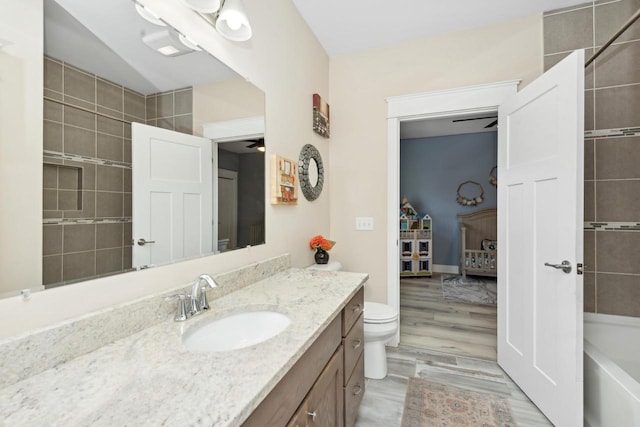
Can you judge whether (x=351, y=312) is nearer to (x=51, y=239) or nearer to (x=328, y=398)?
(x=328, y=398)

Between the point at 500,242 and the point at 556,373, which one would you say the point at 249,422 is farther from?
the point at 500,242

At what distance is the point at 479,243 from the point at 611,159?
2.87 m

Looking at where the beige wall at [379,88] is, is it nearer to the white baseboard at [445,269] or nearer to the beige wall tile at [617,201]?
the beige wall tile at [617,201]

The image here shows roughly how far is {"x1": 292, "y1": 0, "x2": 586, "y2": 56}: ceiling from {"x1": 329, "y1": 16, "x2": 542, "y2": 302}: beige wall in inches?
3.3

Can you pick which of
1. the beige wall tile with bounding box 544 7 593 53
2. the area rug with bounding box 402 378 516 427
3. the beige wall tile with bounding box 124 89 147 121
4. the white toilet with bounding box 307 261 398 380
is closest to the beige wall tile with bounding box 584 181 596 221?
the beige wall tile with bounding box 544 7 593 53

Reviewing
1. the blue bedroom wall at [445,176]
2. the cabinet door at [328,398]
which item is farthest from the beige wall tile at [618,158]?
the blue bedroom wall at [445,176]

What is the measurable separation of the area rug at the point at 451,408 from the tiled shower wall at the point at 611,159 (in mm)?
1024

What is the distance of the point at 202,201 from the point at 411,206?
175 inches

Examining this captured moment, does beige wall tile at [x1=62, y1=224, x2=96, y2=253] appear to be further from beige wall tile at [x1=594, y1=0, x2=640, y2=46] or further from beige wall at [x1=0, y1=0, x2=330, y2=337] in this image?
beige wall tile at [x1=594, y1=0, x2=640, y2=46]

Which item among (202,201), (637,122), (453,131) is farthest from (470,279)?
(202,201)

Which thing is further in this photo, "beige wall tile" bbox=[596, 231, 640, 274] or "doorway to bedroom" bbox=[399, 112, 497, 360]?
"doorway to bedroom" bbox=[399, 112, 497, 360]

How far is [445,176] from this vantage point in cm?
528

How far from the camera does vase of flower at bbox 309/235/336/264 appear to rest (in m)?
2.31

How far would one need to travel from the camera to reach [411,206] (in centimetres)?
518
